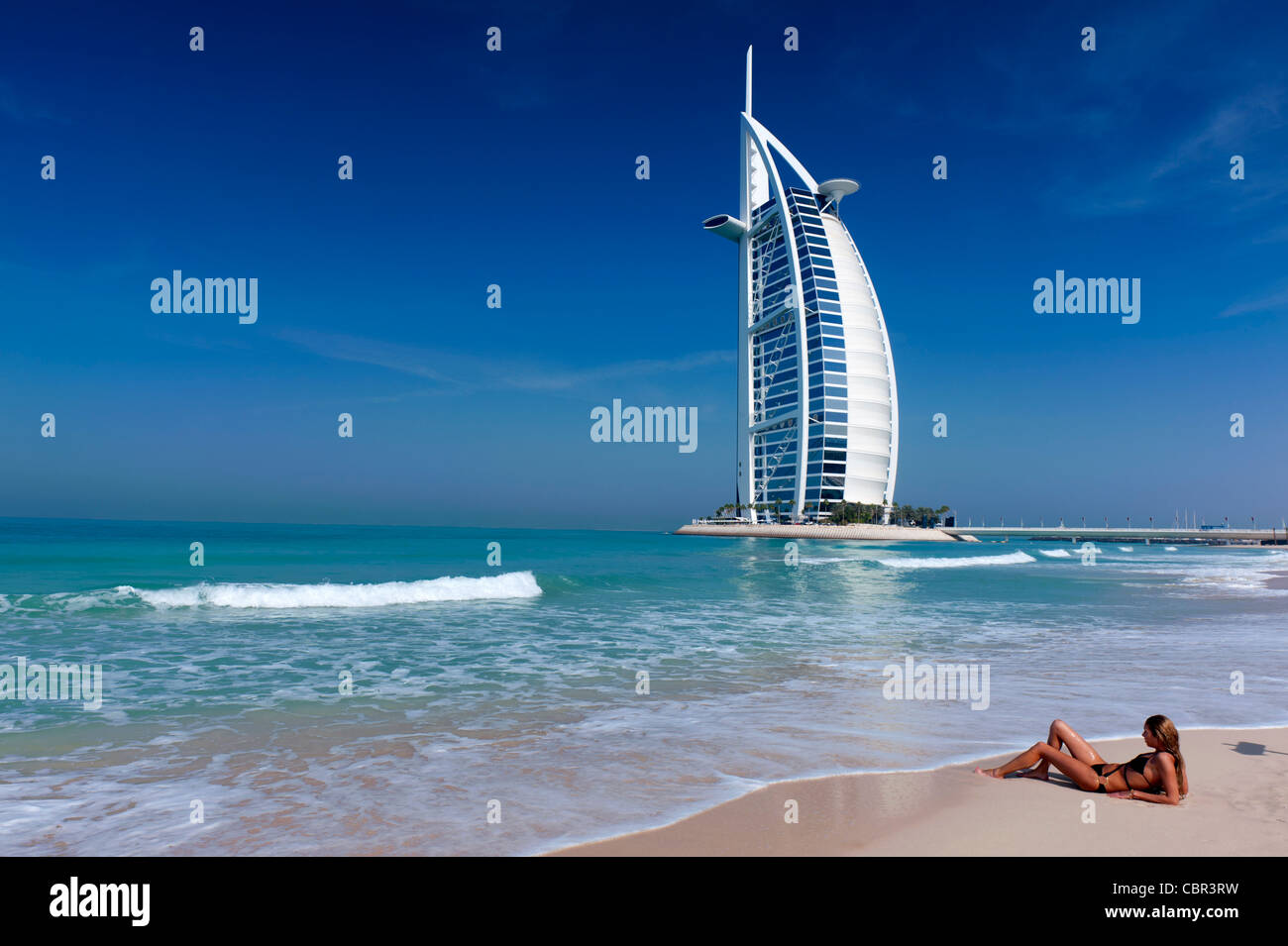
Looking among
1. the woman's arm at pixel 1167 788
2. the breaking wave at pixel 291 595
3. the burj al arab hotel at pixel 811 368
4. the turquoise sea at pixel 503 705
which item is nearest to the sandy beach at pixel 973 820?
the woman's arm at pixel 1167 788

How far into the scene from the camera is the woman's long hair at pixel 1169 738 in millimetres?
4855

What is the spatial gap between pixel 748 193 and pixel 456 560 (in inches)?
4389

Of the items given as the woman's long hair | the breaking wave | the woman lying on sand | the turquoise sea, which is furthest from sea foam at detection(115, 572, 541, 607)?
the woman's long hair

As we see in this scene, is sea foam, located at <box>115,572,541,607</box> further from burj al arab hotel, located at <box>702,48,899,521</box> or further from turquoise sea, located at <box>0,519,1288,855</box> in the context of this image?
burj al arab hotel, located at <box>702,48,899,521</box>

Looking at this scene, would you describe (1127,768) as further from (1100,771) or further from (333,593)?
(333,593)

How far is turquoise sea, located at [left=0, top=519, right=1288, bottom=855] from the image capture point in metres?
4.66

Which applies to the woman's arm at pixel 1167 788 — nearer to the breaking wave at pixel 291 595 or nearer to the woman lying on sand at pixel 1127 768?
the woman lying on sand at pixel 1127 768

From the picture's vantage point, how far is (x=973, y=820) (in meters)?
4.43

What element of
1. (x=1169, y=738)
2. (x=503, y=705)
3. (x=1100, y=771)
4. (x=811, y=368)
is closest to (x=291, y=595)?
(x=503, y=705)

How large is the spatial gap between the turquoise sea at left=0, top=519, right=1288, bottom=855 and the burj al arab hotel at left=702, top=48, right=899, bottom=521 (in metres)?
88.7

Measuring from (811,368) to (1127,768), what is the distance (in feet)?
349
